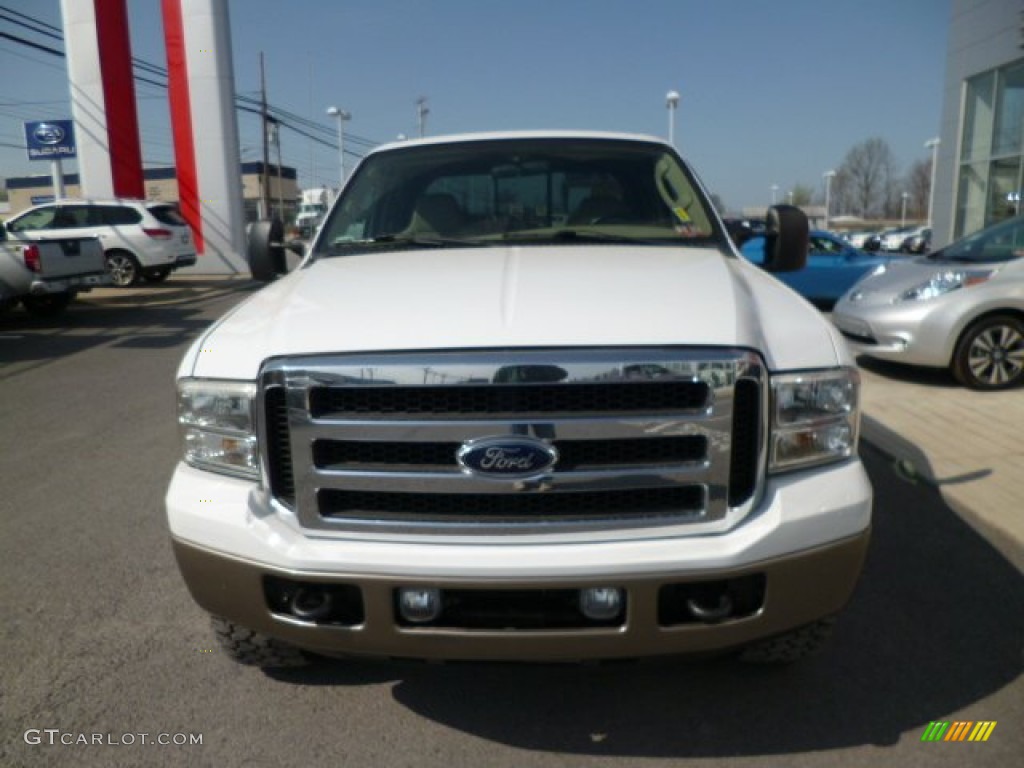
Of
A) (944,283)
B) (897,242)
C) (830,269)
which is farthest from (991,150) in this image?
(897,242)

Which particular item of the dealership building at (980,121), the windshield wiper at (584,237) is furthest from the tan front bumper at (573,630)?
the dealership building at (980,121)

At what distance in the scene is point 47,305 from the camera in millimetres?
13688

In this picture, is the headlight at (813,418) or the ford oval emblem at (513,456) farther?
the headlight at (813,418)

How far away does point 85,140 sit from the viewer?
20.3m

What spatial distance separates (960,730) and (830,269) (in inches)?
448

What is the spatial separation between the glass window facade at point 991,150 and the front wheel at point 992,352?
11.0 meters

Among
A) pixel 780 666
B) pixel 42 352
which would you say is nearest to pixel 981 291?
pixel 780 666

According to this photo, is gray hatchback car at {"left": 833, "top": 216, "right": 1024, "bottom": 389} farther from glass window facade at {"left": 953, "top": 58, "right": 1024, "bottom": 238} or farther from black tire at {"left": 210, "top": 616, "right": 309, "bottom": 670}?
glass window facade at {"left": 953, "top": 58, "right": 1024, "bottom": 238}

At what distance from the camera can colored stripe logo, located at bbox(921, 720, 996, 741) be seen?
99.0 inches

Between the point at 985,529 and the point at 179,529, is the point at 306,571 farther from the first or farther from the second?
the point at 985,529

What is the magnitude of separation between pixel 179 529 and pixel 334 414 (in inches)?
23.6

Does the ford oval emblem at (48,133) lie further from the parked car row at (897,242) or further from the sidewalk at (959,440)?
the sidewalk at (959,440)

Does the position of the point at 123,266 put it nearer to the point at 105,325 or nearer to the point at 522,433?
the point at 105,325

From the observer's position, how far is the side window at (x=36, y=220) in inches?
699
